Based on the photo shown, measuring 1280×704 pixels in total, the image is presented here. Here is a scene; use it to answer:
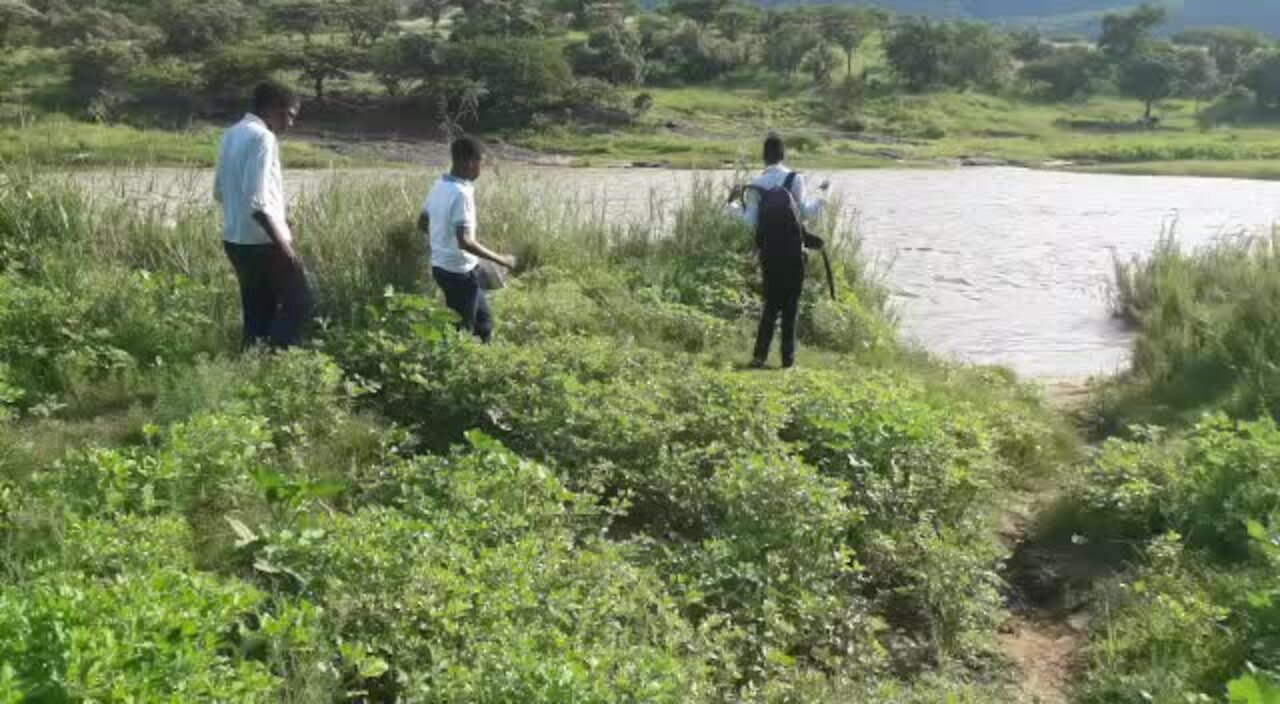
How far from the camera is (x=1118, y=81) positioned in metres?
74.3

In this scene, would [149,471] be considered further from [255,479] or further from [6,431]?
[6,431]

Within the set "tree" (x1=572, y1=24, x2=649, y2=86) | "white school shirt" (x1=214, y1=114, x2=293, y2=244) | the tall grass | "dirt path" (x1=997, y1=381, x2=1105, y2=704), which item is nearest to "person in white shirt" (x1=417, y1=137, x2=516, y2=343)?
"white school shirt" (x1=214, y1=114, x2=293, y2=244)

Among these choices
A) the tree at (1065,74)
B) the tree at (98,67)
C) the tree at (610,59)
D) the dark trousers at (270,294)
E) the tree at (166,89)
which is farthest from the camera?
the tree at (1065,74)

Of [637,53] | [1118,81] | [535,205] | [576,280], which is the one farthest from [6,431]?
[1118,81]

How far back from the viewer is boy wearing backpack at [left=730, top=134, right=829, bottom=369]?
25.9ft

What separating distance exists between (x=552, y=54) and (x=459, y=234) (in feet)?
153

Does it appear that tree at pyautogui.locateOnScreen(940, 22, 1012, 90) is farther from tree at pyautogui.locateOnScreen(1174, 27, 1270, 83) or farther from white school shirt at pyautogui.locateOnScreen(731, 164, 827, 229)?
white school shirt at pyautogui.locateOnScreen(731, 164, 827, 229)

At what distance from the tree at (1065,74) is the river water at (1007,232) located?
33941 millimetres

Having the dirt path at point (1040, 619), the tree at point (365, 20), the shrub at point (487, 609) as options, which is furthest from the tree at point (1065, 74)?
the shrub at point (487, 609)

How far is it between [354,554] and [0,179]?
599 cm

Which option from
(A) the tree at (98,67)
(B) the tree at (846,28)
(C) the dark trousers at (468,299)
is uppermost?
(B) the tree at (846,28)

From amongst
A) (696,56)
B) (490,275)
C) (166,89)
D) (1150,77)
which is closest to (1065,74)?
(1150,77)

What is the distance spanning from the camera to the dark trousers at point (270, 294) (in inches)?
252

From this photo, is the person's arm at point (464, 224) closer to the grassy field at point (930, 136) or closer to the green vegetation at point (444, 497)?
the green vegetation at point (444, 497)
